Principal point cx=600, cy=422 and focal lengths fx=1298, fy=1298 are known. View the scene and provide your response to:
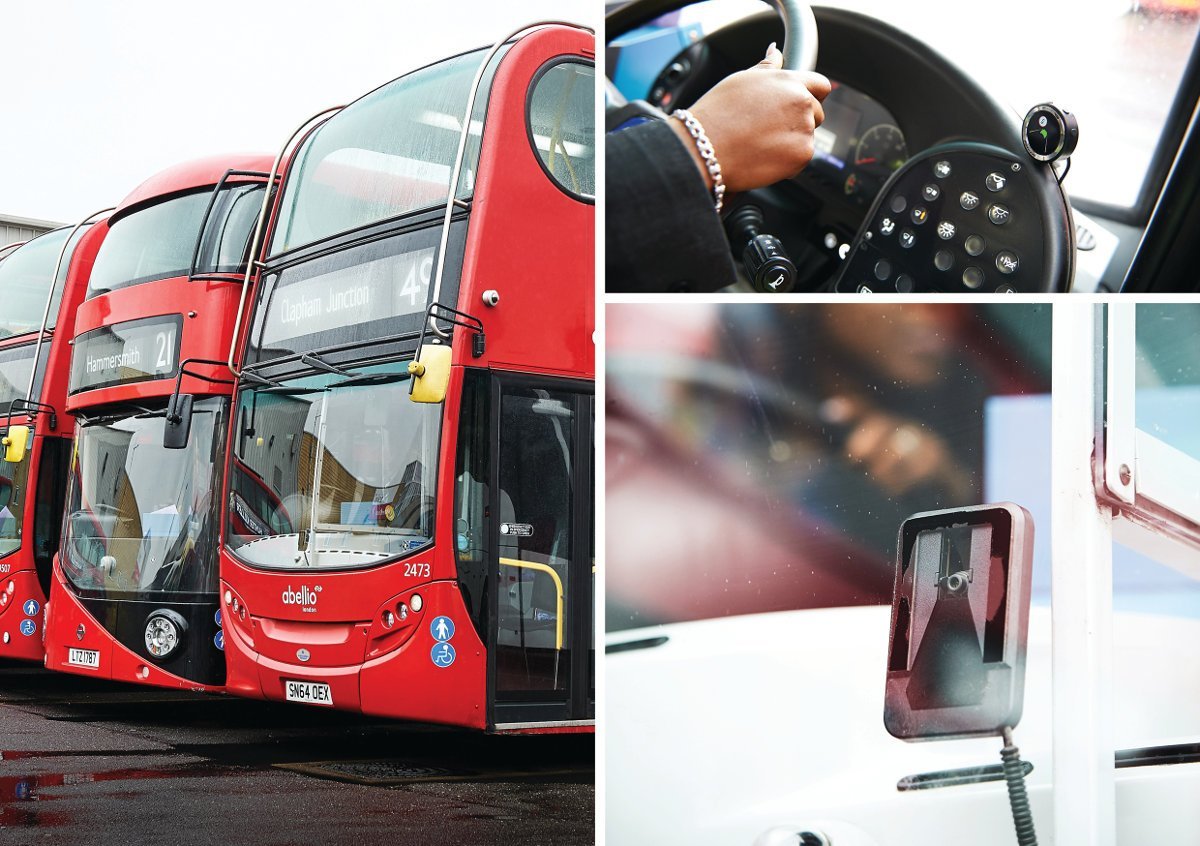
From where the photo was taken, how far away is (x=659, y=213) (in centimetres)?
239

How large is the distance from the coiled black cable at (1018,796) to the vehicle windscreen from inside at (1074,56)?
110 cm

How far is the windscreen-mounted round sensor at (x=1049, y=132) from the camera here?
8.04 ft

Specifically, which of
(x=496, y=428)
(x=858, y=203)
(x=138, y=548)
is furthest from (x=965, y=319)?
(x=138, y=548)

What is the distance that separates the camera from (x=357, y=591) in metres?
6.16

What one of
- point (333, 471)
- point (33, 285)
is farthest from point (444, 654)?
point (33, 285)

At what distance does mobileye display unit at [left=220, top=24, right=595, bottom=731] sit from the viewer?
5.90m

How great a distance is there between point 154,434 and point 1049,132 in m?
6.86

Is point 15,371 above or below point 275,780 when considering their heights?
above

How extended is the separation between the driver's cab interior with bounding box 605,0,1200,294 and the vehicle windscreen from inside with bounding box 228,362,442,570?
362cm

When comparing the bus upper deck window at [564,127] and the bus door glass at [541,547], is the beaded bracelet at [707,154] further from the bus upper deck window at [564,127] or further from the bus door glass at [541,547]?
the bus upper deck window at [564,127]

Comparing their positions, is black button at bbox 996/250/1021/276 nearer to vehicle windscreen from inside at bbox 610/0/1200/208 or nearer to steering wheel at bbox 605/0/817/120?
vehicle windscreen from inside at bbox 610/0/1200/208

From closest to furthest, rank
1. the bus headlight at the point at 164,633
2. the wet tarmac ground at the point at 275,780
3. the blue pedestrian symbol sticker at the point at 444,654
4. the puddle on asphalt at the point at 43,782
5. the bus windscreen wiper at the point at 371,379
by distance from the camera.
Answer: the wet tarmac ground at the point at 275,780, the puddle on asphalt at the point at 43,782, the blue pedestrian symbol sticker at the point at 444,654, the bus windscreen wiper at the point at 371,379, the bus headlight at the point at 164,633

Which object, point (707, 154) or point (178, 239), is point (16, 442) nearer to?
point (178, 239)

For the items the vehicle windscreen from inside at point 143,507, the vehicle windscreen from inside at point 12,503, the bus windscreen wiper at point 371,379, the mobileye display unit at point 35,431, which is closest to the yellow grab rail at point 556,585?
the bus windscreen wiper at point 371,379
